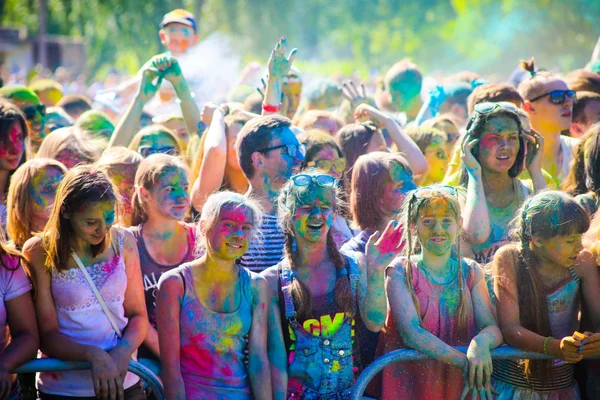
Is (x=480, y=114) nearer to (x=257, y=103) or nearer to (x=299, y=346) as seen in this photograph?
(x=299, y=346)

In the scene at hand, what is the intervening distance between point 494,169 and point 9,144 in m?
3.06

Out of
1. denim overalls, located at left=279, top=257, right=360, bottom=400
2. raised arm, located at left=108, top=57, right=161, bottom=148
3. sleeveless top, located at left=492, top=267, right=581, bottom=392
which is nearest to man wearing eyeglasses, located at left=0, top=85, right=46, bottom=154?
raised arm, located at left=108, top=57, right=161, bottom=148

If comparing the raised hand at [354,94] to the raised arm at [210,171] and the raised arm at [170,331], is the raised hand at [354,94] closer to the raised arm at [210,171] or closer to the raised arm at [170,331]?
the raised arm at [210,171]

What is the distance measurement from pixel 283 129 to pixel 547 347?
6.63 feet

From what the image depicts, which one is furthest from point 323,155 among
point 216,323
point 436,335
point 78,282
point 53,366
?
point 53,366

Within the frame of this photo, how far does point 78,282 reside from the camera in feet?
11.6

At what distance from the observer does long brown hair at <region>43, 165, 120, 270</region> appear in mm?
3541

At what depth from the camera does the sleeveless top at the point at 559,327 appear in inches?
148

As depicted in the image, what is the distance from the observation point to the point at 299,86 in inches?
291

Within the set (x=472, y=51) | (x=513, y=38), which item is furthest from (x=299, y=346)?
(x=472, y=51)

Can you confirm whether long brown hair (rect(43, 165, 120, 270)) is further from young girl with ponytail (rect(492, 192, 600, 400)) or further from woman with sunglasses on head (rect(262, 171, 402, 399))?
young girl with ponytail (rect(492, 192, 600, 400))

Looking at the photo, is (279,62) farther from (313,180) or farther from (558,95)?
(558,95)

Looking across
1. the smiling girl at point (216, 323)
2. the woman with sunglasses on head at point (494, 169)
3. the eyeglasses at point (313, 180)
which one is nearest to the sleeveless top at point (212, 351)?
the smiling girl at point (216, 323)

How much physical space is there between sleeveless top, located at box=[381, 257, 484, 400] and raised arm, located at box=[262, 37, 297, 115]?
2.13 metres
